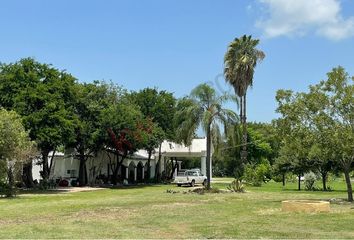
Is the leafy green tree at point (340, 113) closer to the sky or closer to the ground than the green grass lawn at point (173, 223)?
closer to the sky

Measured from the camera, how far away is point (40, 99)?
37.1 metres

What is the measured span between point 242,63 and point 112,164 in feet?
57.3

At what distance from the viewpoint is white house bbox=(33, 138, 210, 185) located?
51281 millimetres

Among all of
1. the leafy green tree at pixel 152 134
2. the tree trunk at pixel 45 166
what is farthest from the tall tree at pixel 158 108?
the tree trunk at pixel 45 166

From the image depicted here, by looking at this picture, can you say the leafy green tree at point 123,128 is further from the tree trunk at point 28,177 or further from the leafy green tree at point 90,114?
the tree trunk at point 28,177

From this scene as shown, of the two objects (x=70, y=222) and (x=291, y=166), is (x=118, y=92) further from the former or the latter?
(x=70, y=222)

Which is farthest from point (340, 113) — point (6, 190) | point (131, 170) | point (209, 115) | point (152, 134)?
point (131, 170)

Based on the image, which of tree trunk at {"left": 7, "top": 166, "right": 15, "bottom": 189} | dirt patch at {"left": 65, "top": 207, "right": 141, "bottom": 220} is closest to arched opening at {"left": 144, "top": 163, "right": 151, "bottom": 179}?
tree trunk at {"left": 7, "top": 166, "right": 15, "bottom": 189}

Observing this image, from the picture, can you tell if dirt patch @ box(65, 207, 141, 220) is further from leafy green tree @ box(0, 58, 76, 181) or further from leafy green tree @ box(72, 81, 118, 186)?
leafy green tree @ box(72, 81, 118, 186)

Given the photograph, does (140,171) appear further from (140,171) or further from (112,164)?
(112,164)

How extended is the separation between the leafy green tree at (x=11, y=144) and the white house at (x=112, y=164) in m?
18.1

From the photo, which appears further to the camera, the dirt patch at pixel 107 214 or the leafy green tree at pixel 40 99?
the leafy green tree at pixel 40 99

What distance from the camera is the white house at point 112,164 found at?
51.3 metres

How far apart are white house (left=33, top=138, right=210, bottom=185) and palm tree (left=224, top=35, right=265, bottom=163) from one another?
8102mm
